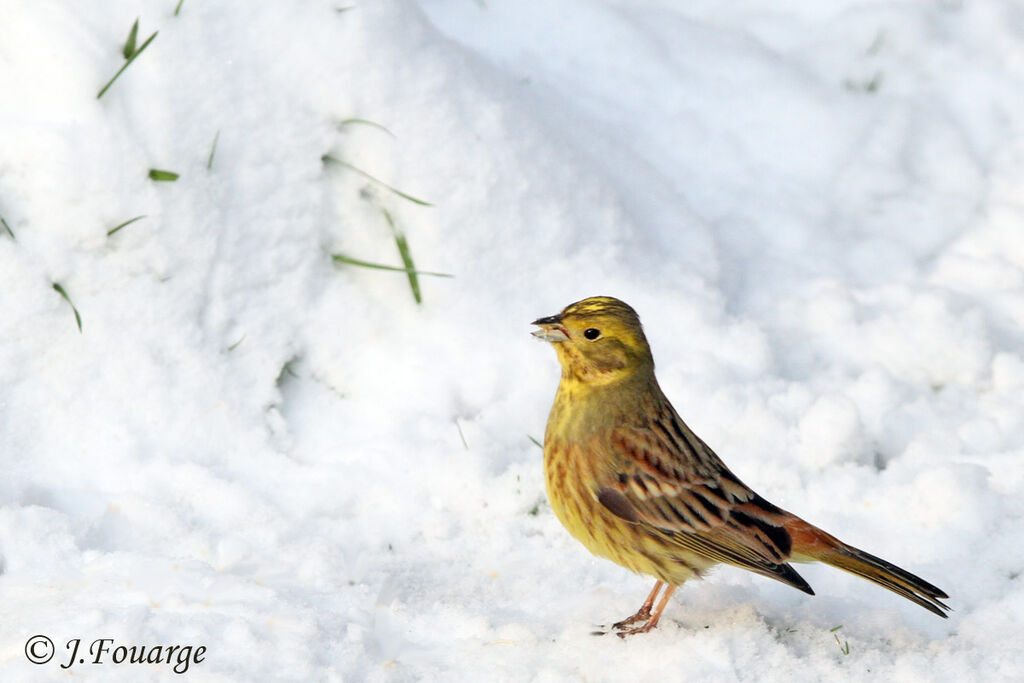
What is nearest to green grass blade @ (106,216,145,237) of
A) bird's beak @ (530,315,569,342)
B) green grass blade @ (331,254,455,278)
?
green grass blade @ (331,254,455,278)

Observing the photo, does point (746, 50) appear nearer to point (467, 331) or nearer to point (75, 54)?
point (467, 331)

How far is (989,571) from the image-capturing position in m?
3.73

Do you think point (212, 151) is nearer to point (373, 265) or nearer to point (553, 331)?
point (373, 265)

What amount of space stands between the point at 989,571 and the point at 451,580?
1677 mm

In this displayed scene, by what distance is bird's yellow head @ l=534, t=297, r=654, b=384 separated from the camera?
3.29 meters

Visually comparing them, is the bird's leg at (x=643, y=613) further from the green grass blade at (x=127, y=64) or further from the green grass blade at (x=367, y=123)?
the green grass blade at (x=127, y=64)

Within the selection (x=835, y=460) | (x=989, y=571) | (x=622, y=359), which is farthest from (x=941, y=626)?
(x=622, y=359)

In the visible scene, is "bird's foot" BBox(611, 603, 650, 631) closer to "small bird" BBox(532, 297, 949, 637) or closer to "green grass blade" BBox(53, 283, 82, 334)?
"small bird" BBox(532, 297, 949, 637)

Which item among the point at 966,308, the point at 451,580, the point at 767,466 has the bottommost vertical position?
the point at 451,580

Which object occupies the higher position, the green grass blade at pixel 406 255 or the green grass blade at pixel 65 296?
the green grass blade at pixel 406 255

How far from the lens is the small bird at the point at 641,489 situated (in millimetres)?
3221

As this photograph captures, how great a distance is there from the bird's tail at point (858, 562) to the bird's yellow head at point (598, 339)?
0.64 m

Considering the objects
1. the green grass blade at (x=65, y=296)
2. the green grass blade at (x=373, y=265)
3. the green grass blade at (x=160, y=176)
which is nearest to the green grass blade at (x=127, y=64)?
the green grass blade at (x=160, y=176)

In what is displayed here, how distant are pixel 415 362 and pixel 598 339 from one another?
1.09 metres
